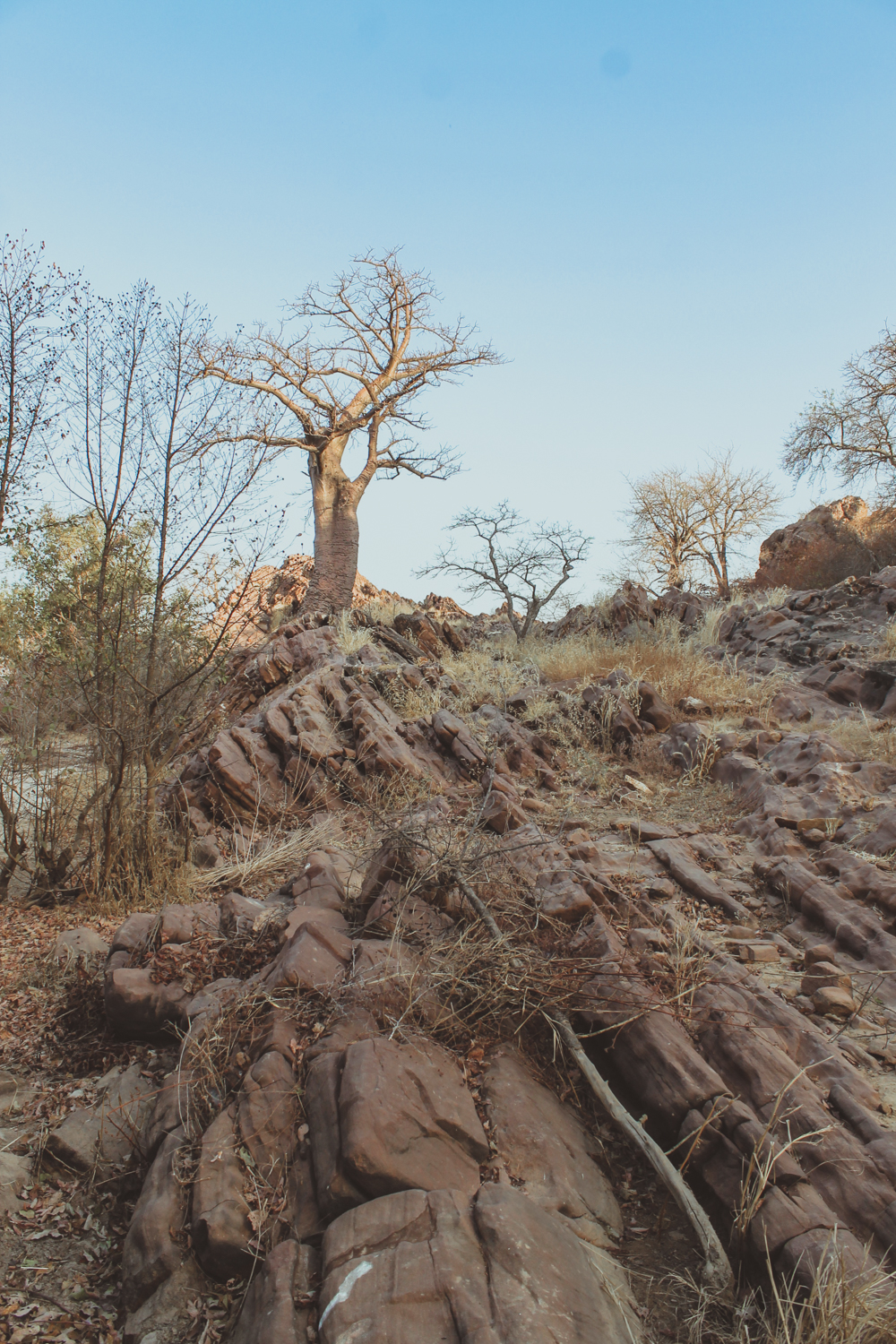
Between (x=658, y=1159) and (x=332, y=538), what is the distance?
49.7 ft

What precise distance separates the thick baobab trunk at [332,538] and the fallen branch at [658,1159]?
13.5 metres

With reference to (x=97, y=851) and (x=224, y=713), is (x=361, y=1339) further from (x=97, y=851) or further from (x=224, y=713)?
(x=224, y=713)

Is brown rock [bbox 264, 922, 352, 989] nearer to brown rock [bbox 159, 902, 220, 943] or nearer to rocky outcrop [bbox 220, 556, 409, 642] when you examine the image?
brown rock [bbox 159, 902, 220, 943]

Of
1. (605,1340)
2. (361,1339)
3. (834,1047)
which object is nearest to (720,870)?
(834,1047)

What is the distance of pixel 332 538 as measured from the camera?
16.5 meters

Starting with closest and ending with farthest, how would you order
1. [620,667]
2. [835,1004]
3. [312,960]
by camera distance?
[312,960]
[835,1004]
[620,667]

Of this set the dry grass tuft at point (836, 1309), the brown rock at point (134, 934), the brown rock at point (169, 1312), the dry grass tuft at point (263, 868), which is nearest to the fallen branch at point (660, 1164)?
the dry grass tuft at point (836, 1309)

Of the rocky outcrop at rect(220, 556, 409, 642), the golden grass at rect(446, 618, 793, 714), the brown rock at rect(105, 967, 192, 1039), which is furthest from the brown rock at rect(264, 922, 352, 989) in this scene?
the rocky outcrop at rect(220, 556, 409, 642)

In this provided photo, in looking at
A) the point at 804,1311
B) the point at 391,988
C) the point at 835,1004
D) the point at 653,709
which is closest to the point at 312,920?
the point at 391,988

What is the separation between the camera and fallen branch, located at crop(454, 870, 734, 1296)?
225 centimetres

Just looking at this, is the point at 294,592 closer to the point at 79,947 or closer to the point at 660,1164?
the point at 79,947

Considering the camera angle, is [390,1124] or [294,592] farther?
[294,592]

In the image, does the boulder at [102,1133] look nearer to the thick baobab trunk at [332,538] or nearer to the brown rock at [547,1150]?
the brown rock at [547,1150]

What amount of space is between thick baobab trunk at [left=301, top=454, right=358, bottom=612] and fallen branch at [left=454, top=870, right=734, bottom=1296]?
13498 millimetres
